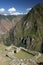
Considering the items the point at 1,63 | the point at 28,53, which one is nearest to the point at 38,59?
the point at 28,53

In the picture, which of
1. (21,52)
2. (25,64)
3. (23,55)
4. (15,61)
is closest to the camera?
(25,64)

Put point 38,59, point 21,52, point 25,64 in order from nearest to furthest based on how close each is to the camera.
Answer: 1. point 25,64
2. point 38,59
3. point 21,52

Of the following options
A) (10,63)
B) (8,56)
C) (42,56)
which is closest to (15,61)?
(10,63)

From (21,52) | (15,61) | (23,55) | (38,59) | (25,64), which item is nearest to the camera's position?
(25,64)

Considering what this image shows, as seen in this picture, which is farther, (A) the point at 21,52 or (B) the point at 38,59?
(A) the point at 21,52

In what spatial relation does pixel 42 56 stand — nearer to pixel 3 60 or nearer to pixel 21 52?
pixel 21 52

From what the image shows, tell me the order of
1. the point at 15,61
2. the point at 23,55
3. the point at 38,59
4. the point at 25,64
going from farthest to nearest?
the point at 23,55, the point at 38,59, the point at 15,61, the point at 25,64

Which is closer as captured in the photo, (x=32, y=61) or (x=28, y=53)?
(x=32, y=61)

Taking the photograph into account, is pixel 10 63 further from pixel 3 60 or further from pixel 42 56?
pixel 42 56

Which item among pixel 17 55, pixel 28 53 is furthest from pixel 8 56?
pixel 28 53
